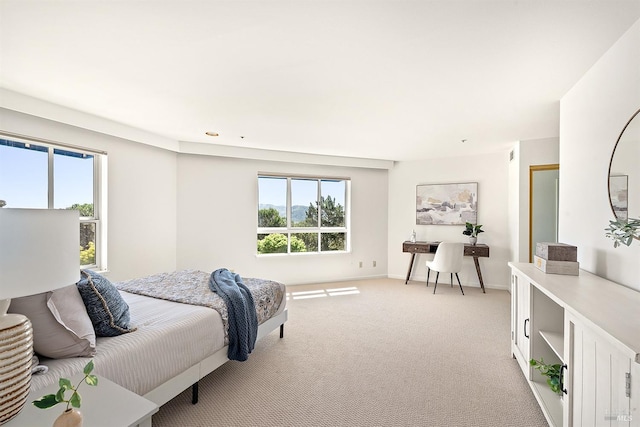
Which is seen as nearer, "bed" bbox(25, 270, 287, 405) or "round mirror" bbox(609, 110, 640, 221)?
"bed" bbox(25, 270, 287, 405)

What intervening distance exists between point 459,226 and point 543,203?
4.39 feet

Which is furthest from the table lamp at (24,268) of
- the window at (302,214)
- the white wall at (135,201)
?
the window at (302,214)

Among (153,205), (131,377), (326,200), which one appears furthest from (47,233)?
(326,200)

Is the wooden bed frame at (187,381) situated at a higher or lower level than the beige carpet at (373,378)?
higher

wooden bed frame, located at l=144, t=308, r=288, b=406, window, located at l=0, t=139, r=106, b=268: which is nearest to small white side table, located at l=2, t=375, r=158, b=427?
wooden bed frame, located at l=144, t=308, r=288, b=406

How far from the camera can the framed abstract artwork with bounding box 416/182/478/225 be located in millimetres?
4969

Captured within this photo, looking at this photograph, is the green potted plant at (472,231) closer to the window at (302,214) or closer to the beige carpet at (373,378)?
the beige carpet at (373,378)

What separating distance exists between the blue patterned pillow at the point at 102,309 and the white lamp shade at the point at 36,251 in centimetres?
83

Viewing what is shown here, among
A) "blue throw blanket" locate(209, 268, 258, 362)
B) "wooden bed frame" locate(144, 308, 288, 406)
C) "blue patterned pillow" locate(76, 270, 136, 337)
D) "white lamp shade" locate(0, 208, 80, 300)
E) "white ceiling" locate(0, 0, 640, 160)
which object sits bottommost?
"wooden bed frame" locate(144, 308, 288, 406)

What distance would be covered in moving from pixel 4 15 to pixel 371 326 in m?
3.60

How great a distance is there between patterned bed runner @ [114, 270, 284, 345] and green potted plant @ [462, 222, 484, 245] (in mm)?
3398

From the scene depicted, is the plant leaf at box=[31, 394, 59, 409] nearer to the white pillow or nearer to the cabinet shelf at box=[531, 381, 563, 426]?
the white pillow

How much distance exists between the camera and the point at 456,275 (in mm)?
4914

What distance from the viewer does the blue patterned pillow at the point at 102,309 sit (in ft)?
5.22
